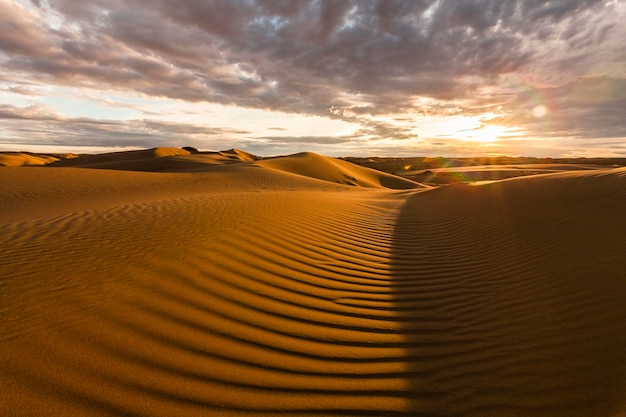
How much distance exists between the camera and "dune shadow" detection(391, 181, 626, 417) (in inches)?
96.0

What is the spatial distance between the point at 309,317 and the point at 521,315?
7.16 feet

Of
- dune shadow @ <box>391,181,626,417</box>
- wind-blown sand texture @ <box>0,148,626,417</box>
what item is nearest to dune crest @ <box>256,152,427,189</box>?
dune shadow @ <box>391,181,626,417</box>

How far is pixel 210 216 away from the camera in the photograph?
7.26 metres

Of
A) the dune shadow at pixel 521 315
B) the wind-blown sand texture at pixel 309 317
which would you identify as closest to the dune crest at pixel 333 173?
the dune shadow at pixel 521 315

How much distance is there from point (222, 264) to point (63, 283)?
1714 mm

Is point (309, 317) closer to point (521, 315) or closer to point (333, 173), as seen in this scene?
point (521, 315)

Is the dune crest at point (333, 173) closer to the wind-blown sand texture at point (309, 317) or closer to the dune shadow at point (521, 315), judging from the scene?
the dune shadow at point (521, 315)

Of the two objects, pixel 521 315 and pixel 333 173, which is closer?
pixel 521 315

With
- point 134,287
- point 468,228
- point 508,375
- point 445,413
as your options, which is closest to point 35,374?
point 134,287

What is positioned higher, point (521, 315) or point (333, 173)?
point (521, 315)

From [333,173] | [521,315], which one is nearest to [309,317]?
[521,315]

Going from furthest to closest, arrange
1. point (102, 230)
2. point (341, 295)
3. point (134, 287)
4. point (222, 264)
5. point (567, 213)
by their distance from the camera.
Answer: point (567, 213), point (102, 230), point (222, 264), point (341, 295), point (134, 287)

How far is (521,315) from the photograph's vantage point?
358 cm

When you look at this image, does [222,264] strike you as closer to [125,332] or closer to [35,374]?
[125,332]
